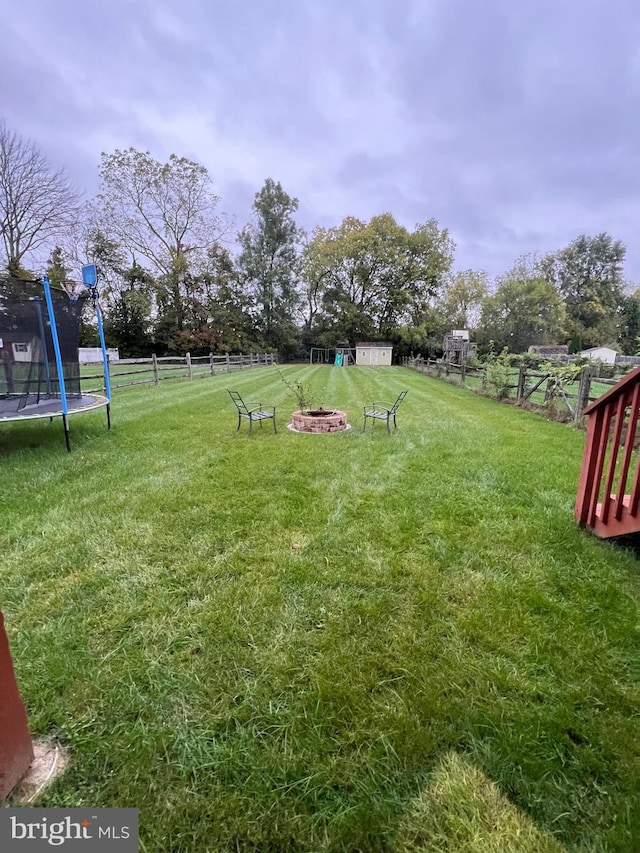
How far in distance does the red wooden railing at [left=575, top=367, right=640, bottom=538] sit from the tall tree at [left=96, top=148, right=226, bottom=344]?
27.3 m

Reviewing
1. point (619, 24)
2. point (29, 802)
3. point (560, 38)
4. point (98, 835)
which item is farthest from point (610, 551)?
point (560, 38)

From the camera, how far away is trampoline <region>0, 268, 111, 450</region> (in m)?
5.41

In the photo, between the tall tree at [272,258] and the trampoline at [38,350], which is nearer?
the trampoline at [38,350]

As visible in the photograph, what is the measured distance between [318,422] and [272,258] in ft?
101

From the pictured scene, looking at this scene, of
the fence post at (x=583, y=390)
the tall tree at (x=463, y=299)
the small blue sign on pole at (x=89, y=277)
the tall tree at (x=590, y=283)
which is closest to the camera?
the small blue sign on pole at (x=89, y=277)

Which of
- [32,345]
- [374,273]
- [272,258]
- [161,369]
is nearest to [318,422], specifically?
[32,345]

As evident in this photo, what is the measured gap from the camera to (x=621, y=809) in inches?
47.8

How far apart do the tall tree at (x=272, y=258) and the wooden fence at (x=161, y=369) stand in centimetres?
981

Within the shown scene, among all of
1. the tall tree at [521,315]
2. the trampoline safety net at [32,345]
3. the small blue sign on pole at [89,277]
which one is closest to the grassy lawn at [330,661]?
the trampoline safety net at [32,345]

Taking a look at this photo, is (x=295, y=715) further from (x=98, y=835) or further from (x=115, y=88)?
(x=115, y=88)

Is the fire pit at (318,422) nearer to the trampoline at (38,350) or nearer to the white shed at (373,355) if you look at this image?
the trampoline at (38,350)

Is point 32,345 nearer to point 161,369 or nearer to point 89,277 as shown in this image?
point 89,277

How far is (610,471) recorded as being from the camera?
2.75 m

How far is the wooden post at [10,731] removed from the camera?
3.84ft
